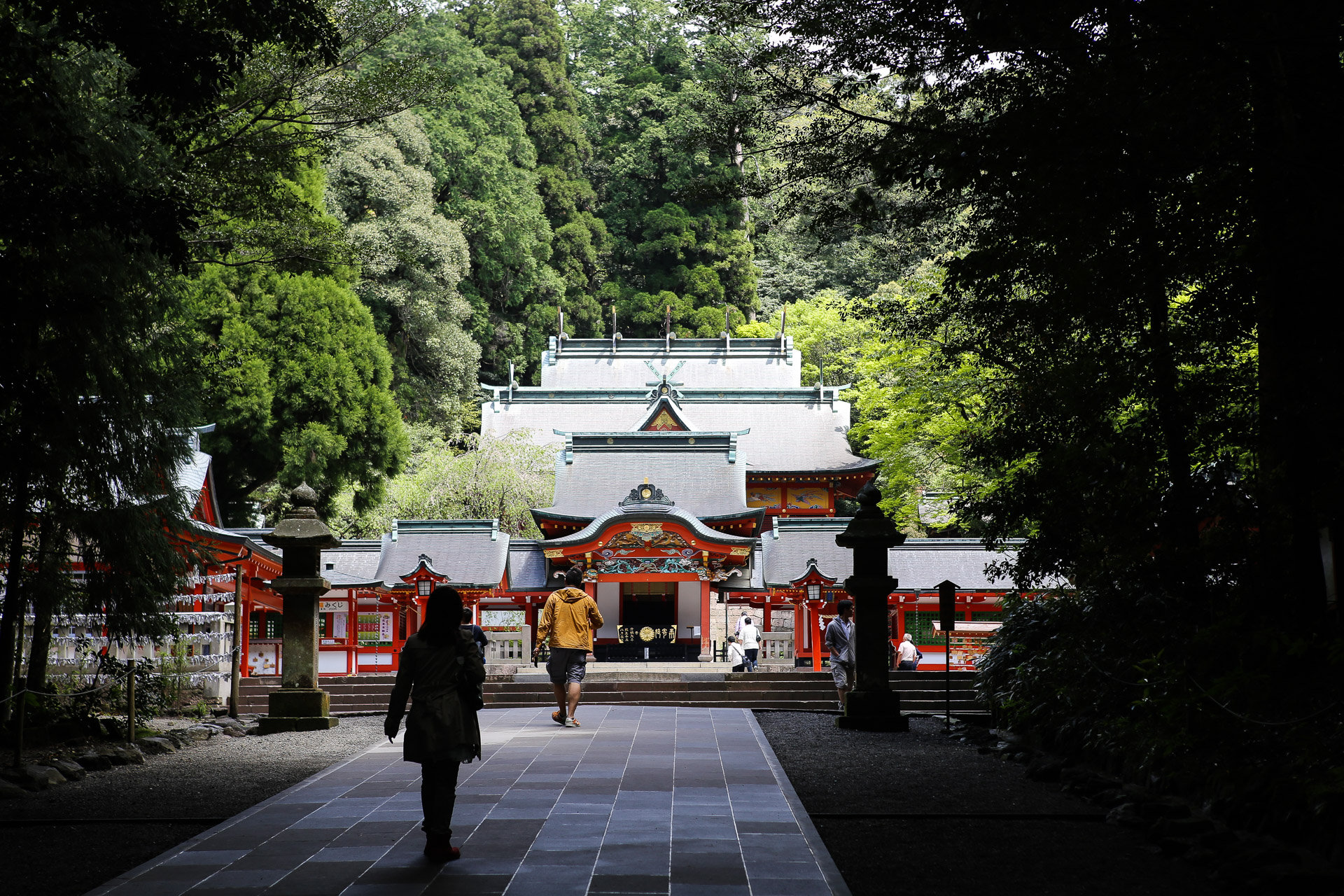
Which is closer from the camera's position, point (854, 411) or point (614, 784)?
point (614, 784)

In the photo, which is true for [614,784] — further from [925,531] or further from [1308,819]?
[925,531]

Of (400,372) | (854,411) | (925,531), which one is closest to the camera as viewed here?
(925,531)

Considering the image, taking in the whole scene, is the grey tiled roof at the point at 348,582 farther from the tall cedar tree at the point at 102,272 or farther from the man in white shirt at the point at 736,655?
the tall cedar tree at the point at 102,272

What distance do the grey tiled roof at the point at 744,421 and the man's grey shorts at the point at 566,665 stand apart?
69.5 ft

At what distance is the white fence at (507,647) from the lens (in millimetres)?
20422

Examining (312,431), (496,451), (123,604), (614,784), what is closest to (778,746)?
(614,784)

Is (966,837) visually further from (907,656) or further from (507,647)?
(507,647)

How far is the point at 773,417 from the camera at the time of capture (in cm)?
3469

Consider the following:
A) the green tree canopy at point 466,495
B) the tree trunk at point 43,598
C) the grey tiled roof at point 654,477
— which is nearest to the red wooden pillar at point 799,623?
the grey tiled roof at point 654,477

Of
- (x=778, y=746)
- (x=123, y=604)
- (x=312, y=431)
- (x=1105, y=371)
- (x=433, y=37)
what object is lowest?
(x=778, y=746)

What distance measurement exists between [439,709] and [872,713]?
7.22 meters

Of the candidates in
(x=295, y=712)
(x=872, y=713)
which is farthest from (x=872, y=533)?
(x=295, y=712)

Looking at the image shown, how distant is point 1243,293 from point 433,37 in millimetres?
41026

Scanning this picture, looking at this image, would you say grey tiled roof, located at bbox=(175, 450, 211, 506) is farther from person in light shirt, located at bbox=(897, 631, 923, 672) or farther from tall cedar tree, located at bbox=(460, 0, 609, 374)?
tall cedar tree, located at bbox=(460, 0, 609, 374)
